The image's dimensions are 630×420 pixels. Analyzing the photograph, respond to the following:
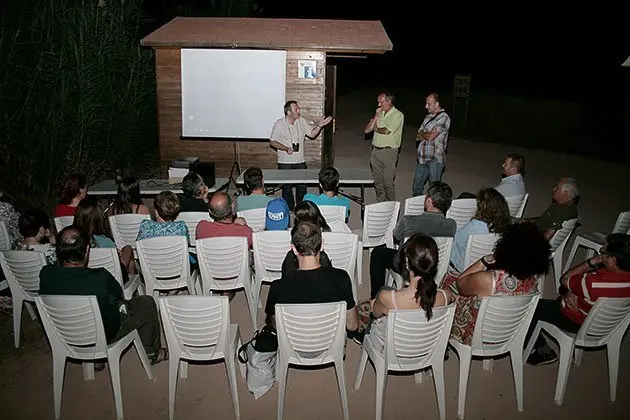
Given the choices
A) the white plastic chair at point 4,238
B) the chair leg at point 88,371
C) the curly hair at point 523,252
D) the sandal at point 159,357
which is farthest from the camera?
the white plastic chair at point 4,238

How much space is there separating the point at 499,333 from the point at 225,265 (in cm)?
213

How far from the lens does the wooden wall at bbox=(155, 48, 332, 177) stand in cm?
893

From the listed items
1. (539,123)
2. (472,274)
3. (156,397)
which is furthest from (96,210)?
(539,123)

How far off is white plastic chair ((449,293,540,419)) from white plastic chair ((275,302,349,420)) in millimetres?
805

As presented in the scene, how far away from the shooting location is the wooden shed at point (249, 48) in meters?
8.56

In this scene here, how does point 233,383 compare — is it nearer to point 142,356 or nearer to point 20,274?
point 142,356

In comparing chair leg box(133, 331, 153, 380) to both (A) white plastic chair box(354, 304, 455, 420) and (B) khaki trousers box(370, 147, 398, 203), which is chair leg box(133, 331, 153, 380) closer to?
(A) white plastic chair box(354, 304, 455, 420)

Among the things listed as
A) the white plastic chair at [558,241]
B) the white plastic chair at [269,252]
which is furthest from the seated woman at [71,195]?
the white plastic chair at [558,241]

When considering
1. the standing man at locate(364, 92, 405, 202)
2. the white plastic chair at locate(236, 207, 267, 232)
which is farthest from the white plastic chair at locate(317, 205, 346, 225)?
the standing man at locate(364, 92, 405, 202)

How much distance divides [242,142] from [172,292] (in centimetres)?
446

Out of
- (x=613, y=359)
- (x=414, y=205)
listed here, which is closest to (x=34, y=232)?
(x=414, y=205)

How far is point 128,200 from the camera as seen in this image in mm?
5289

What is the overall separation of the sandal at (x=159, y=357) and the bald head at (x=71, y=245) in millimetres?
999

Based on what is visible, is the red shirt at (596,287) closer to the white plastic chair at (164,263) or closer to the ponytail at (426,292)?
the ponytail at (426,292)
